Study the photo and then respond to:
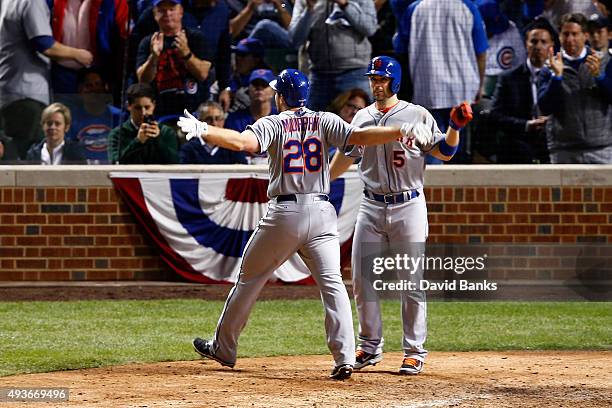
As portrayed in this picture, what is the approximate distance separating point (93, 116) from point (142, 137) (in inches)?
22.7

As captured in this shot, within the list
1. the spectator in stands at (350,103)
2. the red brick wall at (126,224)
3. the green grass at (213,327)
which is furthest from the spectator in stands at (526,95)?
the green grass at (213,327)

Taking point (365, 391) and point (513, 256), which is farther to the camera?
point (513, 256)

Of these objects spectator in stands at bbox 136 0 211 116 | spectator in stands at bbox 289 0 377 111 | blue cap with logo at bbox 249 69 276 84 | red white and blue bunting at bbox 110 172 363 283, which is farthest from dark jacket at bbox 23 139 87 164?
spectator in stands at bbox 289 0 377 111

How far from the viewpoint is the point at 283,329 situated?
980 cm

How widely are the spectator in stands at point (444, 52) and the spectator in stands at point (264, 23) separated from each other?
136cm

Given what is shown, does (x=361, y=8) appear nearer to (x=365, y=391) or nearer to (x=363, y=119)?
(x=363, y=119)

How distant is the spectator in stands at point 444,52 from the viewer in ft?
40.8

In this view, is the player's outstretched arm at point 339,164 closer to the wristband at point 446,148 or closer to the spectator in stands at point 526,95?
the wristband at point 446,148

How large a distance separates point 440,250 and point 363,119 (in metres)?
4.98

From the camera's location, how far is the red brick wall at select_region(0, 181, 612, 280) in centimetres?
1228

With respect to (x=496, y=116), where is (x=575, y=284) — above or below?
below

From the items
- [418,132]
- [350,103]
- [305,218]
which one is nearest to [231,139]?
[305,218]

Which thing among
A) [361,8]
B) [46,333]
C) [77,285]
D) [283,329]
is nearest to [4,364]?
[46,333]

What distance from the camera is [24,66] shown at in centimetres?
1245
